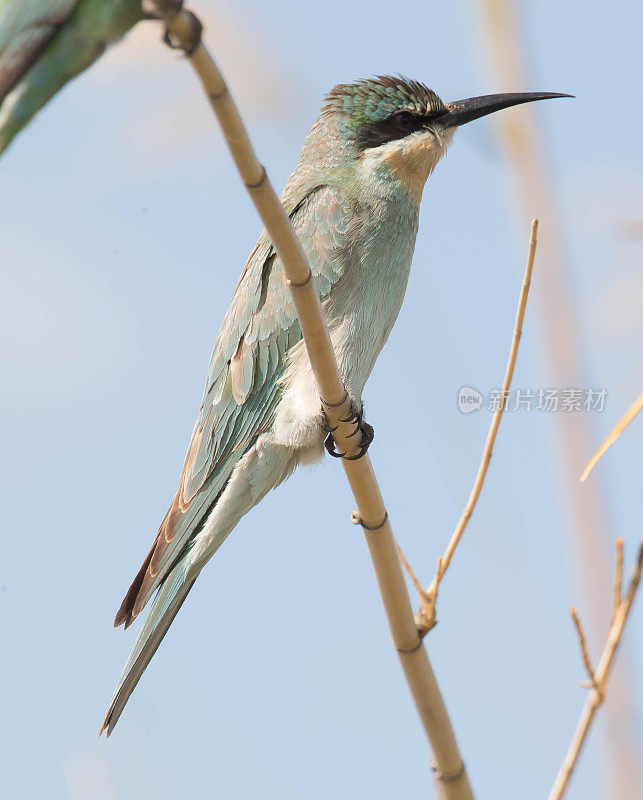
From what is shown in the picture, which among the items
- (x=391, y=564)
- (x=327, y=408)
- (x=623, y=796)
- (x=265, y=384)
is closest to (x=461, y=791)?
(x=391, y=564)

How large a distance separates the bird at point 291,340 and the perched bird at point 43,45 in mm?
1042

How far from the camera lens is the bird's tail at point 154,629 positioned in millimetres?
2396

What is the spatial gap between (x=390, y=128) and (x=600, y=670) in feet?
6.27

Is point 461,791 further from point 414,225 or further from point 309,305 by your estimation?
point 414,225

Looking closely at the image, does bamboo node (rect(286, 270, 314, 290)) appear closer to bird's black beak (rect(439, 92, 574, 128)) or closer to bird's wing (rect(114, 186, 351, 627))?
bird's wing (rect(114, 186, 351, 627))

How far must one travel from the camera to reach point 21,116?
4.49 ft

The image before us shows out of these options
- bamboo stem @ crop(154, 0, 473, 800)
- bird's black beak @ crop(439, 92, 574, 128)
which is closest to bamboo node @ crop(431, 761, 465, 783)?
bamboo stem @ crop(154, 0, 473, 800)

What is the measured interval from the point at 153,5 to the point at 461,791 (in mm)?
1351

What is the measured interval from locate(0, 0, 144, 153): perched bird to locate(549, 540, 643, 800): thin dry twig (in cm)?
100

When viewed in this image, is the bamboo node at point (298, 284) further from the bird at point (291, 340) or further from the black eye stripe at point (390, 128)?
the black eye stripe at point (390, 128)

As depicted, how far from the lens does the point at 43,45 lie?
1396 millimetres

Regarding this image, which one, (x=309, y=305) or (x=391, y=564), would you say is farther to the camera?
(x=391, y=564)

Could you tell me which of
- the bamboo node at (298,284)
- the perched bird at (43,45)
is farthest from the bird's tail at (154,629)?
the perched bird at (43,45)

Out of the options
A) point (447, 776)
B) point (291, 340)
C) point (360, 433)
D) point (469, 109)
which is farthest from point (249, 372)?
point (447, 776)
